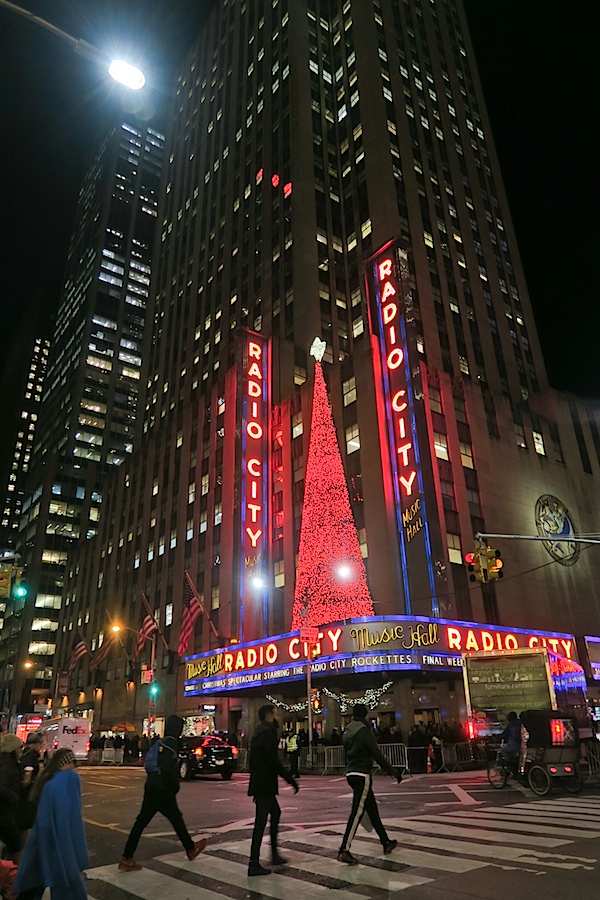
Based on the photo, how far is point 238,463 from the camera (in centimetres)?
4738

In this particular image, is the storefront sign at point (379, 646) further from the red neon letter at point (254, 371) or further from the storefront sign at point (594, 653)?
the red neon letter at point (254, 371)

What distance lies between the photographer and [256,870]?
7.50 metres

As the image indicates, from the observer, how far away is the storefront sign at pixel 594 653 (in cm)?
4169

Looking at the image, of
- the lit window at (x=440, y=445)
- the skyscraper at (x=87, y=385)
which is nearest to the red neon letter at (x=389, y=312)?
the lit window at (x=440, y=445)

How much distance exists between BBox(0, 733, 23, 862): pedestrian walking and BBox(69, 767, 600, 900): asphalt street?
41.5 inches

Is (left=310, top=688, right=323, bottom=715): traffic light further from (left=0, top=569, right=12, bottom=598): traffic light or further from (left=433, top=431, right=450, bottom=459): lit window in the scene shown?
(left=0, top=569, right=12, bottom=598): traffic light

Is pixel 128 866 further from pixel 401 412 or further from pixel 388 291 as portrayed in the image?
pixel 388 291

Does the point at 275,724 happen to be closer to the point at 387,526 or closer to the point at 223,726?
the point at 387,526

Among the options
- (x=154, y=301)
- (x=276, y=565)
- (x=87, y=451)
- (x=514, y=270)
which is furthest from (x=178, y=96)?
(x=276, y=565)

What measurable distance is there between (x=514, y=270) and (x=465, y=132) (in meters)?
20.2

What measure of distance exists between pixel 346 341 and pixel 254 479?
58.1 feet

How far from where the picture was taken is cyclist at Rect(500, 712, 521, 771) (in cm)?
1575

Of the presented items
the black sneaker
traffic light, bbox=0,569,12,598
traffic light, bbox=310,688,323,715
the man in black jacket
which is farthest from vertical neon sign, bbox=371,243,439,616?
the black sneaker

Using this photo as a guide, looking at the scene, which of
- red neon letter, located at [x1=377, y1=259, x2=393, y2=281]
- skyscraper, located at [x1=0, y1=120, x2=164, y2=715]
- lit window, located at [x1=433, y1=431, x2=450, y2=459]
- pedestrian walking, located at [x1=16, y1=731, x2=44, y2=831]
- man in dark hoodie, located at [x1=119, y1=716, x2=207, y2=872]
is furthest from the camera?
skyscraper, located at [x1=0, y1=120, x2=164, y2=715]
